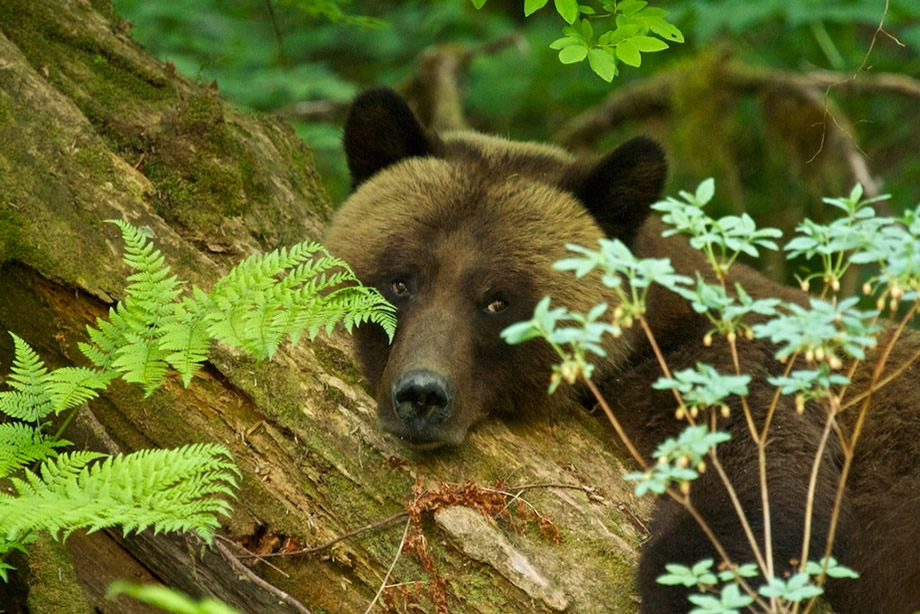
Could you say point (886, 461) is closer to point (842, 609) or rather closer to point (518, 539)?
point (842, 609)

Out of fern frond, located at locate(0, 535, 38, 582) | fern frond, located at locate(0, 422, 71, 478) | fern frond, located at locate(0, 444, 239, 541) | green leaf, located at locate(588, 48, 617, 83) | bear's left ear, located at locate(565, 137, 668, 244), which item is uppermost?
bear's left ear, located at locate(565, 137, 668, 244)

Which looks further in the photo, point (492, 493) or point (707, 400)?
point (492, 493)

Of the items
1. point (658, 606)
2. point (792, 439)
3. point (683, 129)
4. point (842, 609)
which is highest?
point (683, 129)

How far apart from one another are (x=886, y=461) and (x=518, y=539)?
2.26 m

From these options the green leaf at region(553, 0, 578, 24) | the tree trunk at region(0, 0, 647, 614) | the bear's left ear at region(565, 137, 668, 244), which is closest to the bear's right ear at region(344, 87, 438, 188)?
the tree trunk at region(0, 0, 647, 614)

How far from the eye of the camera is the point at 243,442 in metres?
5.18

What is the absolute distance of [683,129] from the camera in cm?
1160

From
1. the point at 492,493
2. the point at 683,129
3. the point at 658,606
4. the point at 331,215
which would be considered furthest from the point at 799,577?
the point at 683,129

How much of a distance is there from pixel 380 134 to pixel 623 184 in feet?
4.74

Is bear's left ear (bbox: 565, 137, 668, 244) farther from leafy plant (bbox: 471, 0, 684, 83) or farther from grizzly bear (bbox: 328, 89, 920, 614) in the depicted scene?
leafy plant (bbox: 471, 0, 684, 83)

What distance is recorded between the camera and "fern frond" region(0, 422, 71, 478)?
4.90 meters

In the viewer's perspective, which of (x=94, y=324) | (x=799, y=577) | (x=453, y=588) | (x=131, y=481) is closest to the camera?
(x=799, y=577)

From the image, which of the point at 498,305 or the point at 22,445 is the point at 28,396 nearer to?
the point at 22,445

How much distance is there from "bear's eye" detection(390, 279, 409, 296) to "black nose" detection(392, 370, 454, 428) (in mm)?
684
